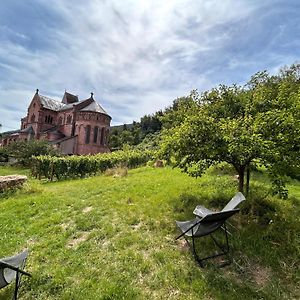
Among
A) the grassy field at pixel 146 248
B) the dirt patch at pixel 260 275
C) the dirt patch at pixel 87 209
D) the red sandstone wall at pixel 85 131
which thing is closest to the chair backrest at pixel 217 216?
the grassy field at pixel 146 248

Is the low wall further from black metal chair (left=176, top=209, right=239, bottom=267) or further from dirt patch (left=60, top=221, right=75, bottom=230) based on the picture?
black metal chair (left=176, top=209, right=239, bottom=267)

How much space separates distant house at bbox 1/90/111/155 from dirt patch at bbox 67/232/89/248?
37425mm

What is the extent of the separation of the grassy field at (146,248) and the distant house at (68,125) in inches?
1394

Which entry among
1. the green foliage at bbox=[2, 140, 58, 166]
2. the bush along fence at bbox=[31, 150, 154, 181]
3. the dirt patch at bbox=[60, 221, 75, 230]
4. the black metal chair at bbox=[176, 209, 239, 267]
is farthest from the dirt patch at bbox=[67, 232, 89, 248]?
the green foliage at bbox=[2, 140, 58, 166]

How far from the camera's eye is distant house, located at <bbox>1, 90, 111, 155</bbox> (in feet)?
140

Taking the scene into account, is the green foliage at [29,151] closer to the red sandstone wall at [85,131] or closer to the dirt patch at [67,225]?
the red sandstone wall at [85,131]

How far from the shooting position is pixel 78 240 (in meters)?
→ 5.56

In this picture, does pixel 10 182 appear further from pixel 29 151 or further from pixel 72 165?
pixel 29 151

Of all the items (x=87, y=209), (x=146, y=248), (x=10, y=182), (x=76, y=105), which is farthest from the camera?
(x=76, y=105)

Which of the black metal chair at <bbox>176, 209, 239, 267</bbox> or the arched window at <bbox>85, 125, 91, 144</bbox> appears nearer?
the black metal chair at <bbox>176, 209, 239, 267</bbox>

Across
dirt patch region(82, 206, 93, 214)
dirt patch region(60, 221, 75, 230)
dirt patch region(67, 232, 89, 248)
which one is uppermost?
dirt patch region(82, 206, 93, 214)

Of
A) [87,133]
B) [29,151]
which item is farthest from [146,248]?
[87,133]

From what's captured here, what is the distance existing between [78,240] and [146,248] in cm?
148

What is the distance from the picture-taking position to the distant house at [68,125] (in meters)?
42.7
